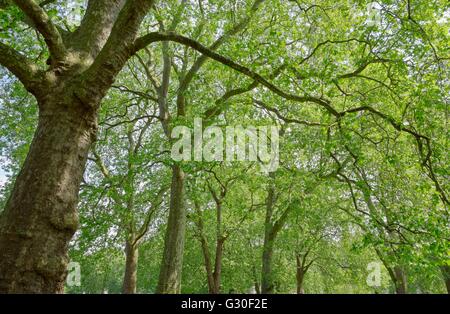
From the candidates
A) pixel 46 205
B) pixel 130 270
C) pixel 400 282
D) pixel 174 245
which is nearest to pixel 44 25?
pixel 46 205

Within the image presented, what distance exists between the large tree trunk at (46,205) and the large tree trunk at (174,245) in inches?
245

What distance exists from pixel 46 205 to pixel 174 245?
6621 millimetres

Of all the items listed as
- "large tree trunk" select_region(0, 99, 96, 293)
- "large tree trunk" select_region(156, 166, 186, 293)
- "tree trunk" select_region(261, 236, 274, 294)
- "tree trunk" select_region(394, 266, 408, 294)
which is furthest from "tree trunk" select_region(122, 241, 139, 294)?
"large tree trunk" select_region(0, 99, 96, 293)

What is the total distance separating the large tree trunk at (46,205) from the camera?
9.93 feet

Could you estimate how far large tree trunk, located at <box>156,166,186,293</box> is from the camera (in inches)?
361

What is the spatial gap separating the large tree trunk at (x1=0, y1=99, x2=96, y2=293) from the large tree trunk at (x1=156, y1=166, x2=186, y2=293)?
622cm

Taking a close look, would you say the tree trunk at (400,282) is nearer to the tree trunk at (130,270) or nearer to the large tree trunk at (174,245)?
the large tree trunk at (174,245)

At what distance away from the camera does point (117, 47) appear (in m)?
3.97

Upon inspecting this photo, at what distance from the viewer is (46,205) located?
3268 mm

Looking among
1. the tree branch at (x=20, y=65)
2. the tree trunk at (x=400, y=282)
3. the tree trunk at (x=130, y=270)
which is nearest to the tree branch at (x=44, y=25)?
the tree branch at (x=20, y=65)

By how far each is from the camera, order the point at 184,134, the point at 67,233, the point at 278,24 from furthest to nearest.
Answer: the point at 278,24, the point at 184,134, the point at 67,233
